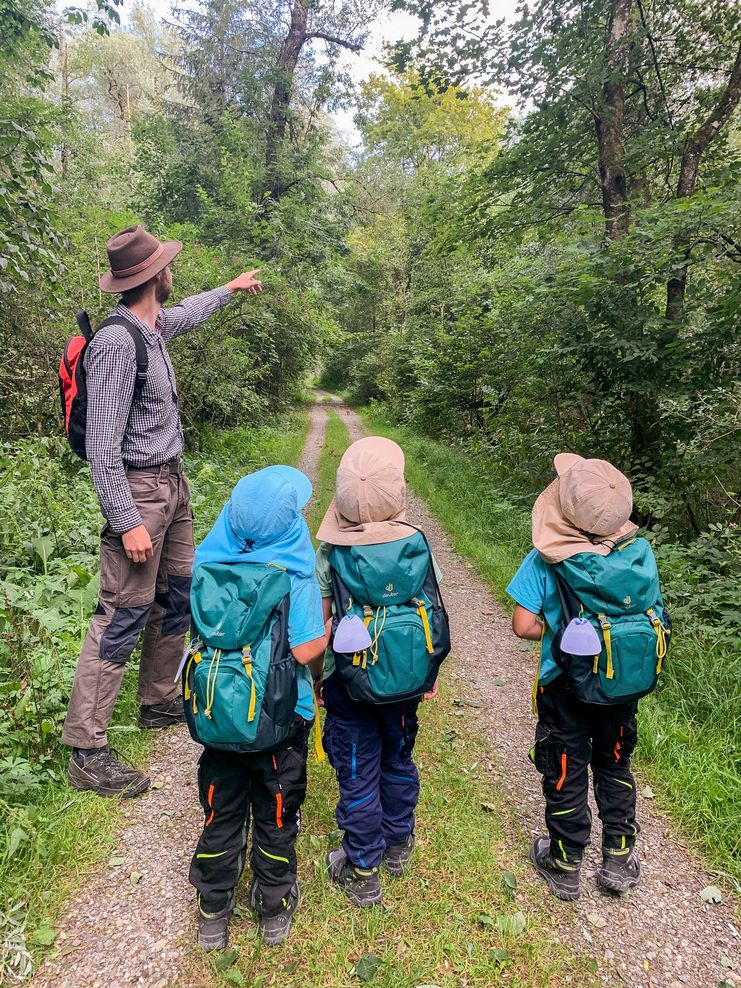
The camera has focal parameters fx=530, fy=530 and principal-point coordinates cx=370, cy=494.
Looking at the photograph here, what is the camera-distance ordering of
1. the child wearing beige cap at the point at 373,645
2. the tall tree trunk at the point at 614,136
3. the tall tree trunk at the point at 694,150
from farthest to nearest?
the tall tree trunk at the point at 614,136, the tall tree trunk at the point at 694,150, the child wearing beige cap at the point at 373,645

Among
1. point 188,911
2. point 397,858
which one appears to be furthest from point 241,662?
point 397,858

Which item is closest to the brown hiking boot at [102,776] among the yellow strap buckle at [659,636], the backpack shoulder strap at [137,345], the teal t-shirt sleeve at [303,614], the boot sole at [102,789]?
the boot sole at [102,789]

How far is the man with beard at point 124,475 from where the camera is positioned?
255 cm

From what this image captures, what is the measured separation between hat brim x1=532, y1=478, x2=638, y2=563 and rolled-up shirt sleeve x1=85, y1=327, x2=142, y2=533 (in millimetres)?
→ 1885

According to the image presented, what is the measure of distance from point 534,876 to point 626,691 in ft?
3.34

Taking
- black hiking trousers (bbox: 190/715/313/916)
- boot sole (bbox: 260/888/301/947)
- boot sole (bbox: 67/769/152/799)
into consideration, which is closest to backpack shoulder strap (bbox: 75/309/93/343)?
black hiking trousers (bbox: 190/715/313/916)

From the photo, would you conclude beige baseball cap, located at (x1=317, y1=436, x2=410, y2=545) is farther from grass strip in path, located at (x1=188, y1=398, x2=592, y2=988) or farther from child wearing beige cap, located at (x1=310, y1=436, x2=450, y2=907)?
grass strip in path, located at (x1=188, y1=398, x2=592, y2=988)

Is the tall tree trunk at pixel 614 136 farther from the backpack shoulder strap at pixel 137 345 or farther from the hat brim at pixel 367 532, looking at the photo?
the hat brim at pixel 367 532

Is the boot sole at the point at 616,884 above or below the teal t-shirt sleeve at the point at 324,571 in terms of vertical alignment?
below

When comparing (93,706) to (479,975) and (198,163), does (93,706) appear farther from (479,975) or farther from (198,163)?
(198,163)

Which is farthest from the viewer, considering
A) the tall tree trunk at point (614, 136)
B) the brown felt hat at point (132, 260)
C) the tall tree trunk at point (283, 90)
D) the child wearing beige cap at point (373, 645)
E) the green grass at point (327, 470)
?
the tall tree trunk at point (283, 90)

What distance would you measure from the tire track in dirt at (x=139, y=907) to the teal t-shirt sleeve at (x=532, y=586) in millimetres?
1804

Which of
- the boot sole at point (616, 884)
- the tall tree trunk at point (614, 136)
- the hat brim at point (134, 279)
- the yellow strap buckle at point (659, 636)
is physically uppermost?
the tall tree trunk at point (614, 136)

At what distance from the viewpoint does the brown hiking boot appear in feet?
8.36
